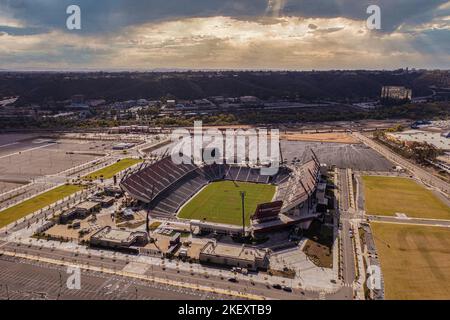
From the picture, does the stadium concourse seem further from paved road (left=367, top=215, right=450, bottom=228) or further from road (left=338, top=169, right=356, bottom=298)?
paved road (left=367, top=215, right=450, bottom=228)

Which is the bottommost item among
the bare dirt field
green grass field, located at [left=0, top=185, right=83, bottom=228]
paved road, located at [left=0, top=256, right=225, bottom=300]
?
paved road, located at [left=0, top=256, right=225, bottom=300]

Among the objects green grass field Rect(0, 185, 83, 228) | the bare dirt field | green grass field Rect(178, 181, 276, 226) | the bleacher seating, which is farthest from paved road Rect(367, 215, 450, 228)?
the bare dirt field

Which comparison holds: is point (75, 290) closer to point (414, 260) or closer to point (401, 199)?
point (414, 260)

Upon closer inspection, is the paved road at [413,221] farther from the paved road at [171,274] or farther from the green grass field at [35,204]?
the green grass field at [35,204]

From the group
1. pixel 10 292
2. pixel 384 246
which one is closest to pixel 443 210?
pixel 384 246

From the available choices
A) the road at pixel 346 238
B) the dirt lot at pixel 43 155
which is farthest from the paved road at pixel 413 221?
the dirt lot at pixel 43 155

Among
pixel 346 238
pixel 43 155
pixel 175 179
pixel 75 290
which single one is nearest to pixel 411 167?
pixel 346 238
